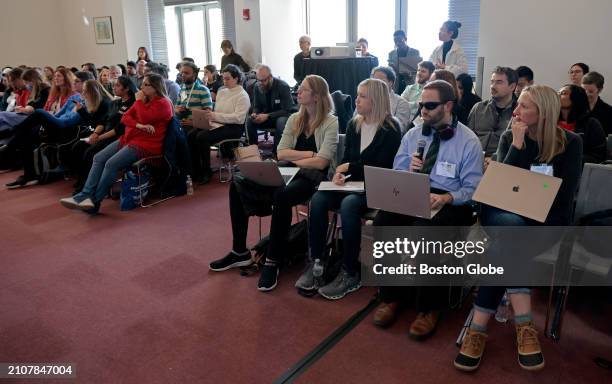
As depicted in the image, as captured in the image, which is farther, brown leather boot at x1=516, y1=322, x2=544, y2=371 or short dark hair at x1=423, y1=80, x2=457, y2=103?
short dark hair at x1=423, y1=80, x2=457, y2=103

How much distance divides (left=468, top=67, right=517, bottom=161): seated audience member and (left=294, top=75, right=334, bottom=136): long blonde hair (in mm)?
1168

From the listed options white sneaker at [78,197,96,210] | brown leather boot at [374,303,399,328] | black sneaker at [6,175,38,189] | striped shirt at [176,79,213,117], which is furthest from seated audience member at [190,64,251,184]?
brown leather boot at [374,303,399,328]

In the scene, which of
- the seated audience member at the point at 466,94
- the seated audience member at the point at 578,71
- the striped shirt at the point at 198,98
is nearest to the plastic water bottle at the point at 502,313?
the seated audience member at the point at 466,94

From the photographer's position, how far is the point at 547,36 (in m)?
5.07

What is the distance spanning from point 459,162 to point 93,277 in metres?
2.31

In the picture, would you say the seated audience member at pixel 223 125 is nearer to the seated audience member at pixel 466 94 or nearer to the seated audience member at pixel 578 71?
the seated audience member at pixel 466 94

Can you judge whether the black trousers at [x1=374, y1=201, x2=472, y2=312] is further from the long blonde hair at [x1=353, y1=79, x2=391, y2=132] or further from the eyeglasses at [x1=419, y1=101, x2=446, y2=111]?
the long blonde hair at [x1=353, y1=79, x2=391, y2=132]

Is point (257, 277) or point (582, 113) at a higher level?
point (582, 113)

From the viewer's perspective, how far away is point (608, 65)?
15.6ft

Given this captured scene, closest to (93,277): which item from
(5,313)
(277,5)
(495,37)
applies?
(5,313)

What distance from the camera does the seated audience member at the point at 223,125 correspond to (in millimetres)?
5113

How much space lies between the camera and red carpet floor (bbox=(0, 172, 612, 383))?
207 centimetres

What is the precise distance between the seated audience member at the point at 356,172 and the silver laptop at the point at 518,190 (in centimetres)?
72

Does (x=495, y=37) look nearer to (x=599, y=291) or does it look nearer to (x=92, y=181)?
(x=599, y=291)
